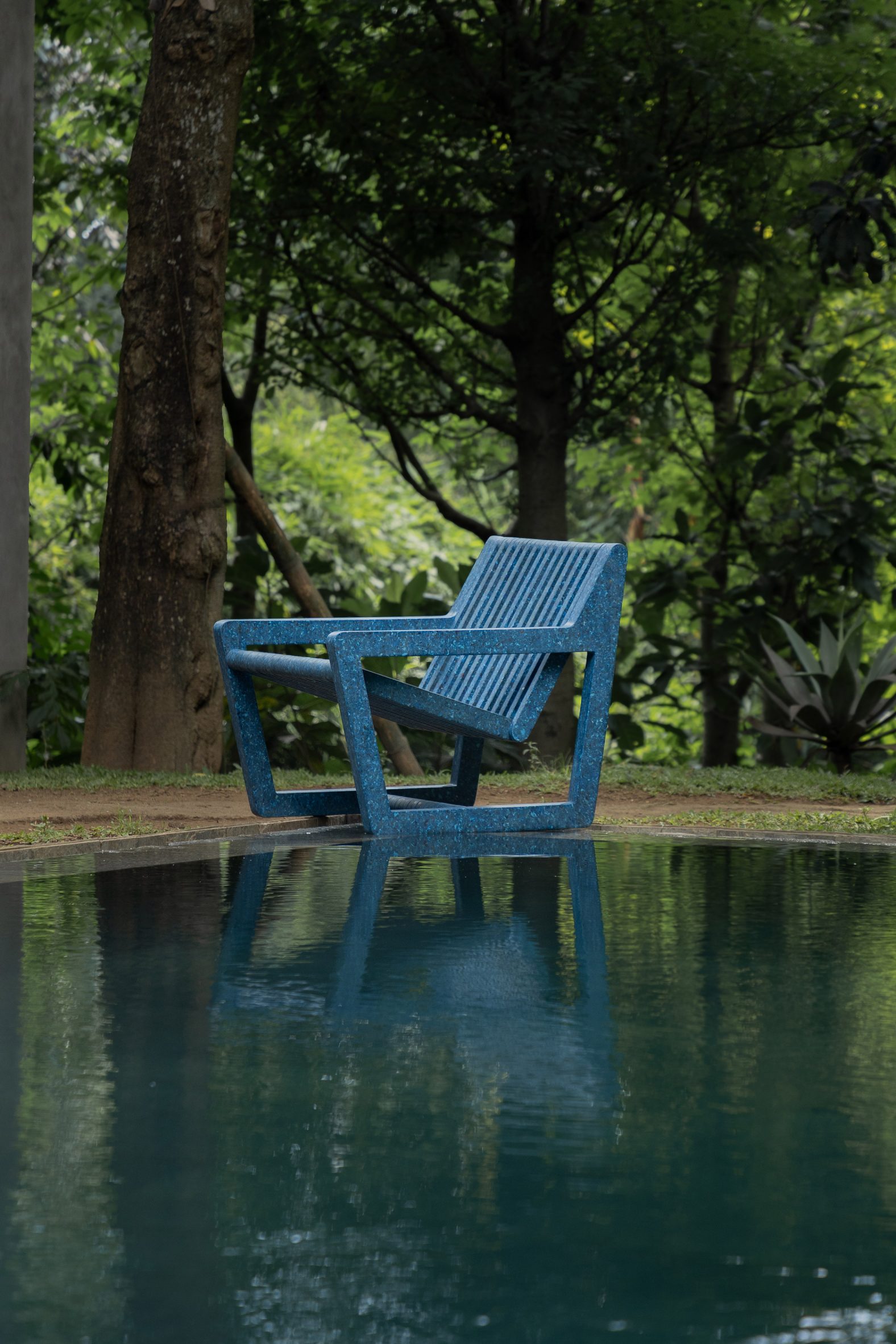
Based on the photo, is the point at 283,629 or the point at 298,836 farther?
the point at 283,629

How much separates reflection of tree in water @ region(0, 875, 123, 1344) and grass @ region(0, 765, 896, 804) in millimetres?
3930

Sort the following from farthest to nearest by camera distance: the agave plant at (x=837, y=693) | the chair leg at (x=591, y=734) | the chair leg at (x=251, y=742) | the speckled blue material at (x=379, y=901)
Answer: the agave plant at (x=837, y=693), the chair leg at (x=251, y=742), the chair leg at (x=591, y=734), the speckled blue material at (x=379, y=901)

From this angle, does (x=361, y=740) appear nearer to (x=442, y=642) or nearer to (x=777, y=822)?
(x=442, y=642)

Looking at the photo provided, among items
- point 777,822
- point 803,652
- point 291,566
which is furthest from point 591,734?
point 291,566

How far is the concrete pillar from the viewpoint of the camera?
8859 millimetres

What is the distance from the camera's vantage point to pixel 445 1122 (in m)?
2.19

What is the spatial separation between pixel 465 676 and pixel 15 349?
4.54 meters

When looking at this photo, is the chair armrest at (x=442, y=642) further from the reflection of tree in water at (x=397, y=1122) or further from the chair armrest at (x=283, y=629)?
the reflection of tree in water at (x=397, y=1122)

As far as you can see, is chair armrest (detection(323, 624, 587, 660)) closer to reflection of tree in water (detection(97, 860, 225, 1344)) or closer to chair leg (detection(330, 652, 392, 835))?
chair leg (detection(330, 652, 392, 835))

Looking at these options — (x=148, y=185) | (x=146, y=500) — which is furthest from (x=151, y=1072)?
(x=148, y=185)

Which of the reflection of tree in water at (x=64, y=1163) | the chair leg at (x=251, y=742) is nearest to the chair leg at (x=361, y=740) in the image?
the chair leg at (x=251, y=742)

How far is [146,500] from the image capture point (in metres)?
8.01

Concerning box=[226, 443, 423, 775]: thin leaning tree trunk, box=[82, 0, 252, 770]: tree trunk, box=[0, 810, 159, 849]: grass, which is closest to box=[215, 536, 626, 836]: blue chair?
box=[0, 810, 159, 849]: grass

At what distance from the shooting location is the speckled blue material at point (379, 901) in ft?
9.84
